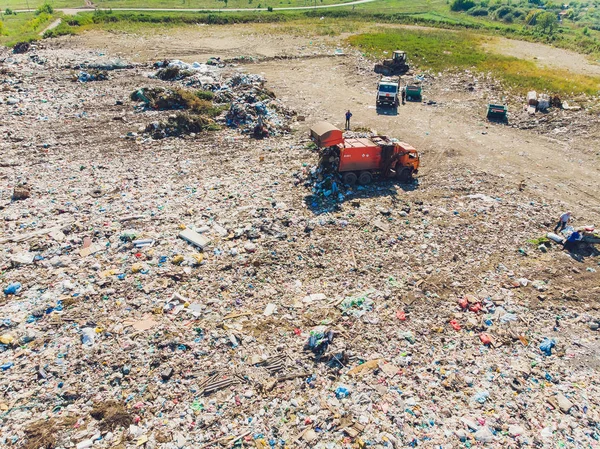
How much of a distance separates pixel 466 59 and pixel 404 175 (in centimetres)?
2195

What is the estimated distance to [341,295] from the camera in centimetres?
1018

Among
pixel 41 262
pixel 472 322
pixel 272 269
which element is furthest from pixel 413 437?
pixel 41 262

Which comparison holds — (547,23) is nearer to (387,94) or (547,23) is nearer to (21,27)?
(387,94)

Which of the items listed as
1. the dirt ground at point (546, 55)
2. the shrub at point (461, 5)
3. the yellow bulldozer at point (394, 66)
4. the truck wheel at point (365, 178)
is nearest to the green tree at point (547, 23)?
the dirt ground at point (546, 55)

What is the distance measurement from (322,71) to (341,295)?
81.3ft

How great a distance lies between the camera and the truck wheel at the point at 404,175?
15.4 metres

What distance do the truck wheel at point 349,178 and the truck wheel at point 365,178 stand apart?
27 centimetres

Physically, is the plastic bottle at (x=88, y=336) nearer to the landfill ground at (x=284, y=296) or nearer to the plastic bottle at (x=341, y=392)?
the landfill ground at (x=284, y=296)

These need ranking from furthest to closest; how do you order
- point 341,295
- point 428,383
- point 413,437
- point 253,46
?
point 253,46
point 341,295
point 428,383
point 413,437

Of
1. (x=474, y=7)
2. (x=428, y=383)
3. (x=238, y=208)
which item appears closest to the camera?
(x=428, y=383)

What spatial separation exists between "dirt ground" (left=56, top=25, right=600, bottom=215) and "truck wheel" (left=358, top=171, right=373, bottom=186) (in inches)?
127

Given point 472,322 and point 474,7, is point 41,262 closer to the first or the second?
point 472,322

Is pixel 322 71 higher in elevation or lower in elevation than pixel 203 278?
higher

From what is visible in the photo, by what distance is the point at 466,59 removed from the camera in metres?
31.8
